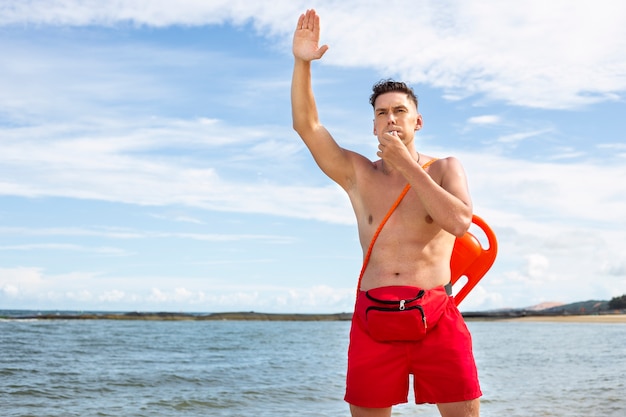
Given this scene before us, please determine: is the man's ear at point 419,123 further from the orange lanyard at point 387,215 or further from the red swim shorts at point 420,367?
the red swim shorts at point 420,367

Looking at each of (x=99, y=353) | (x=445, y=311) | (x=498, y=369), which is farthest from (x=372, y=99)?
(x=99, y=353)

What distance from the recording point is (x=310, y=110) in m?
3.58

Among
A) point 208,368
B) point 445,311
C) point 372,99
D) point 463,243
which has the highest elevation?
point 372,99

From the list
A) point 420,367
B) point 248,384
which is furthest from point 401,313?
point 248,384

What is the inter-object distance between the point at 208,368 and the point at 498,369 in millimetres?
6697

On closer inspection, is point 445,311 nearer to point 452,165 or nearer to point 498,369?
point 452,165

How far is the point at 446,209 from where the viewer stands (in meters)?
3.01

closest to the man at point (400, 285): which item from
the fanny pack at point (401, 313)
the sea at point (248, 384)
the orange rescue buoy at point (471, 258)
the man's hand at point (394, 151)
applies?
the fanny pack at point (401, 313)

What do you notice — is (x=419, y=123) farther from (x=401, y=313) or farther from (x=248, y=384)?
(x=248, y=384)

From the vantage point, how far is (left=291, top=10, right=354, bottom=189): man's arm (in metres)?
3.54

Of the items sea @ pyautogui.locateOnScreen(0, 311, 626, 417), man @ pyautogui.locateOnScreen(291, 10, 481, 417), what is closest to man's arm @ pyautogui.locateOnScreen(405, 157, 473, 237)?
man @ pyautogui.locateOnScreen(291, 10, 481, 417)

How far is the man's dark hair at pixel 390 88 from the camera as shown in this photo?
344cm

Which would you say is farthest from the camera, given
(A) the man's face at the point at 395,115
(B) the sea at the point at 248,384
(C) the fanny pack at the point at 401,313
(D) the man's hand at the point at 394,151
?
(B) the sea at the point at 248,384

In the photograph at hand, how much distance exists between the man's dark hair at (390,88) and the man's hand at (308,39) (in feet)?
1.04
